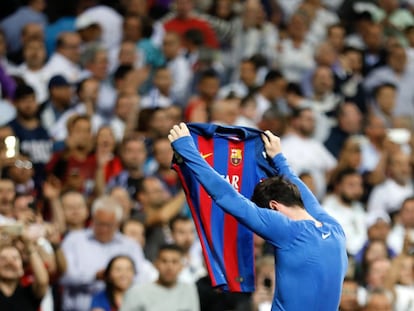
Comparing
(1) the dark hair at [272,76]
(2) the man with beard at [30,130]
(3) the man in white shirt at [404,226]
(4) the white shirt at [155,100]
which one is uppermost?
(1) the dark hair at [272,76]

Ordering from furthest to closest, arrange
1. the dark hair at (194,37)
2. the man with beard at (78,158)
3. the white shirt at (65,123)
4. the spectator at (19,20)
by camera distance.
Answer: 1. the dark hair at (194,37)
2. the spectator at (19,20)
3. the white shirt at (65,123)
4. the man with beard at (78,158)

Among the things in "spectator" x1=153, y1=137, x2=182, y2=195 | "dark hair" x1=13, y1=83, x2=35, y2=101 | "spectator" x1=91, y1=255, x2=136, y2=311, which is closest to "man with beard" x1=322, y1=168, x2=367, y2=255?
"spectator" x1=153, y1=137, x2=182, y2=195

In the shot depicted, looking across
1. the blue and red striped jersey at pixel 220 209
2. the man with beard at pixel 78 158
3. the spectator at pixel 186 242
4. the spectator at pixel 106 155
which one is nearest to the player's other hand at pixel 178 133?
the blue and red striped jersey at pixel 220 209

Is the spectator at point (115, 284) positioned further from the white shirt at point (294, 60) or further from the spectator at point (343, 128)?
the white shirt at point (294, 60)

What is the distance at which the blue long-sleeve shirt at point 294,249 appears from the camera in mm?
7973

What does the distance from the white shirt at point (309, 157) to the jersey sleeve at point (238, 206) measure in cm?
602

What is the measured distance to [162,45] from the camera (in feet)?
51.5

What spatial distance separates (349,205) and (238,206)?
234 inches

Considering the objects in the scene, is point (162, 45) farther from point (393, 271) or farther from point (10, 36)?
point (393, 271)

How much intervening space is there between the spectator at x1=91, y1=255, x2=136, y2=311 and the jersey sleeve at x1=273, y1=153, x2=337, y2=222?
2.74 meters

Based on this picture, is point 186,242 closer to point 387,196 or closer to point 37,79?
point 387,196

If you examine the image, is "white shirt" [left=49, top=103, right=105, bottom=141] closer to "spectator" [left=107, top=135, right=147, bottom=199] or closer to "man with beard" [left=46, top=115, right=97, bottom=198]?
"man with beard" [left=46, top=115, right=97, bottom=198]

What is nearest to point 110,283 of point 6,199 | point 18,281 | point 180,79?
point 18,281

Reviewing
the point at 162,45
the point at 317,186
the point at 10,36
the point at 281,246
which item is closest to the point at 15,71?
the point at 10,36
